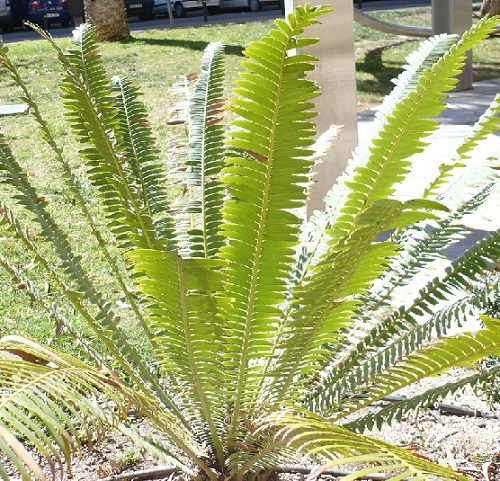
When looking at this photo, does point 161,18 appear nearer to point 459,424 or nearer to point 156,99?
point 156,99

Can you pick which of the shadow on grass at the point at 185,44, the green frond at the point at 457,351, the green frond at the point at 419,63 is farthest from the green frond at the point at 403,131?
the shadow on grass at the point at 185,44

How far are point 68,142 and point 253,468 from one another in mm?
7267

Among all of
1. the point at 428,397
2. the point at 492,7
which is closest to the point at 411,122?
the point at 428,397

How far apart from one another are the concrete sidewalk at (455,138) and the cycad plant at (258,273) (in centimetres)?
284

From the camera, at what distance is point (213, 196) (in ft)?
9.57

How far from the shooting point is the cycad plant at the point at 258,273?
2.04 metres

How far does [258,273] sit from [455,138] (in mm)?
7119

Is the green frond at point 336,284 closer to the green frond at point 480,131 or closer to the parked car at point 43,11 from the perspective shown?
the green frond at point 480,131

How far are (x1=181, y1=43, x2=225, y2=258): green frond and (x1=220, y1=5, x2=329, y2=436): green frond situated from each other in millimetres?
462

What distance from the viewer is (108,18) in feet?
52.7

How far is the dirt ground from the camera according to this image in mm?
3414

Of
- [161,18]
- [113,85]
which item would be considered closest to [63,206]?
[113,85]

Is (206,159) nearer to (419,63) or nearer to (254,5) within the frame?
(419,63)

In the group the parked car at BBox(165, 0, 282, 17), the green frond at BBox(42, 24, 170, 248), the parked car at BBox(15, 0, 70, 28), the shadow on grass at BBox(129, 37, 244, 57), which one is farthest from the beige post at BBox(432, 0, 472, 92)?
the parked car at BBox(15, 0, 70, 28)
